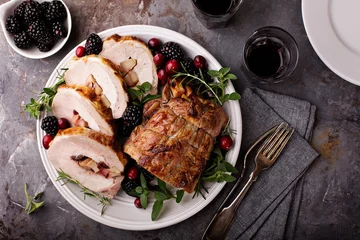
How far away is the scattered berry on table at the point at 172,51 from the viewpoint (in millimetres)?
2014

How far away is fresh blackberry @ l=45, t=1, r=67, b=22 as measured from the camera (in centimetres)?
210

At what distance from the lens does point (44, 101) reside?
2.07 m

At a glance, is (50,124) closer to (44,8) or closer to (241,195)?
(44,8)

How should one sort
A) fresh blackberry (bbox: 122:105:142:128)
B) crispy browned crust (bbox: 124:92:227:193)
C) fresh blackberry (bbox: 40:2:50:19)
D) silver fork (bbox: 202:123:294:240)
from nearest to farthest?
1. crispy browned crust (bbox: 124:92:227:193)
2. fresh blackberry (bbox: 122:105:142:128)
3. silver fork (bbox: 202:123:294:240)
4. fresh blackberry (bbox: 40:2:50:19)

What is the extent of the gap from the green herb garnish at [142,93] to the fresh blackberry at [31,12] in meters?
0.67

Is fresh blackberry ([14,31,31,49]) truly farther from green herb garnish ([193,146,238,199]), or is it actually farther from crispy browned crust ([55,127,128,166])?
green herb garnish ([193,146,238,199])

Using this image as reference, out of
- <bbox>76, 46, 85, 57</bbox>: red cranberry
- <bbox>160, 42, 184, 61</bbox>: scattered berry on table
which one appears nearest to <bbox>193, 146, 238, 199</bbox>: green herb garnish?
<bbox>160, 42, 184, 61</bbox>: scattered berry on table

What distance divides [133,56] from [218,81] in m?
0.47

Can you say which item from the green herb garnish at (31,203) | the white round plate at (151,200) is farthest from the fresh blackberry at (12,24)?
the green herb garnish at (31,203)

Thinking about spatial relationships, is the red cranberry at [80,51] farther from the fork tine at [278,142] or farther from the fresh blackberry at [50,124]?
the fork tine at [278,142]

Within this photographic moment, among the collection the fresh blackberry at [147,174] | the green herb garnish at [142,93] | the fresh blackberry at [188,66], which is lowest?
the fresh blackberry at [147,174]

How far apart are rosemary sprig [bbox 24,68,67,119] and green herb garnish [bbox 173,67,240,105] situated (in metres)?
0.65

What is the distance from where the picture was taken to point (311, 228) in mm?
2119

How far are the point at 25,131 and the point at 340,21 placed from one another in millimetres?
1895
